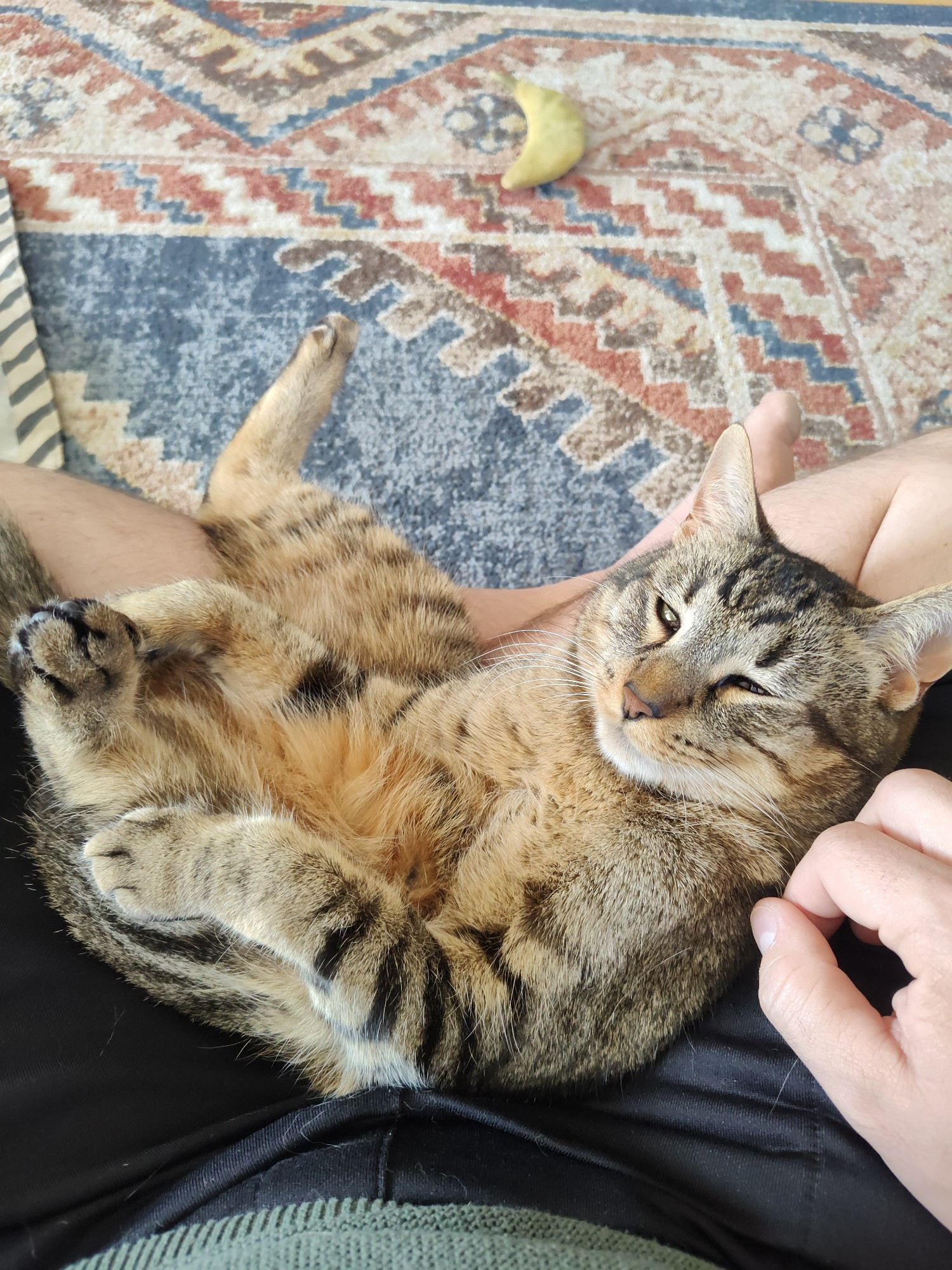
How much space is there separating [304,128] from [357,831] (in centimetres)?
217

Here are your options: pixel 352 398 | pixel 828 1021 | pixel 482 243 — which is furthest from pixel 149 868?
pixel 482 243

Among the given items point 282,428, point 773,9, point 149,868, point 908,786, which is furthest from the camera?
point 773,9

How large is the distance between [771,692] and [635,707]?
167 millimetres

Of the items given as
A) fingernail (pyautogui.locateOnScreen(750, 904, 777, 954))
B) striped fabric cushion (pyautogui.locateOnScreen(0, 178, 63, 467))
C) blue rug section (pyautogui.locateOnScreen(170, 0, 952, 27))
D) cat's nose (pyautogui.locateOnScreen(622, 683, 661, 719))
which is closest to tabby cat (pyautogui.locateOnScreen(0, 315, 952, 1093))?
cat's nose (pyautogui.locateOnScreen(622, 683, 661, 719))

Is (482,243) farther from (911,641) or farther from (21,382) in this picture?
(911,641)

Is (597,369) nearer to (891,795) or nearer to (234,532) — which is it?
(234,532)

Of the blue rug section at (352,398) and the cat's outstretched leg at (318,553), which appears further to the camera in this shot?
the blue rug section at (352,398)

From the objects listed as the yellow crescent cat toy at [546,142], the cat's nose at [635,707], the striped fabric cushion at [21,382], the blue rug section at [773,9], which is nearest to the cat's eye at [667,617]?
the cat's nose at [635,707]

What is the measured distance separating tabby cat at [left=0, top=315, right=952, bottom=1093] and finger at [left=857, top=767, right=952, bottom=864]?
0.73 ft

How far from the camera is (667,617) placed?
109cm

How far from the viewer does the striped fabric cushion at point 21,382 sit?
6.05ft

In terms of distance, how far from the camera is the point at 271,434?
1514 mm

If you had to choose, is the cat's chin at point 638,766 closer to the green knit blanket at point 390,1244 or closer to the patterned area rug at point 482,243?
the green knit blanket at point 390,1244

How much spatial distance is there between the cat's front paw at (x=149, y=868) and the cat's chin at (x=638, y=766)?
1.59 ft
